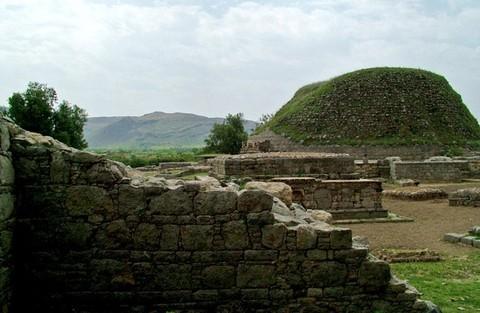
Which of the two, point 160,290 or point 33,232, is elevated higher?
point 33,232

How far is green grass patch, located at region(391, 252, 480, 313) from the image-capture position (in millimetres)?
7281

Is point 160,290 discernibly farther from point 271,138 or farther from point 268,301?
point 271,138

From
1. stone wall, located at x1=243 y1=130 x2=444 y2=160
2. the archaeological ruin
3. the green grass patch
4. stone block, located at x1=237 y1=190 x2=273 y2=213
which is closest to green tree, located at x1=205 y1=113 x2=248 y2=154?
the archaeological ruin

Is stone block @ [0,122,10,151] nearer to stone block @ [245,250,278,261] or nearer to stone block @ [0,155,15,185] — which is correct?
stone block @ [0,155,15,185]

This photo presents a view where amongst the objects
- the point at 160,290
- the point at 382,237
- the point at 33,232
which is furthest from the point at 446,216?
the point at 33,232

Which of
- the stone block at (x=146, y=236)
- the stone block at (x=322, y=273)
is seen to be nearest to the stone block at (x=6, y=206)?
the stone block at (x=146, y=236)

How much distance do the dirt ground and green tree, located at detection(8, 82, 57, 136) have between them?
24.9 metres

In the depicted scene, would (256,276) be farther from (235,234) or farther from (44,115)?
(44,115)

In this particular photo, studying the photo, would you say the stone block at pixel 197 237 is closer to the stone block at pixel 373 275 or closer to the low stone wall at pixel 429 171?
the stone block at pixel 373 275

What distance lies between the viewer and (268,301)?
6.17 meters

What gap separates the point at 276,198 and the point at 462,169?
28198 mm

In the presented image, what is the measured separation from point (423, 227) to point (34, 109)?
28.1m

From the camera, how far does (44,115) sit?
35.1 metres

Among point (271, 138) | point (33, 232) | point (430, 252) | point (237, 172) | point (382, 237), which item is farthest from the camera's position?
point (271, 138)
